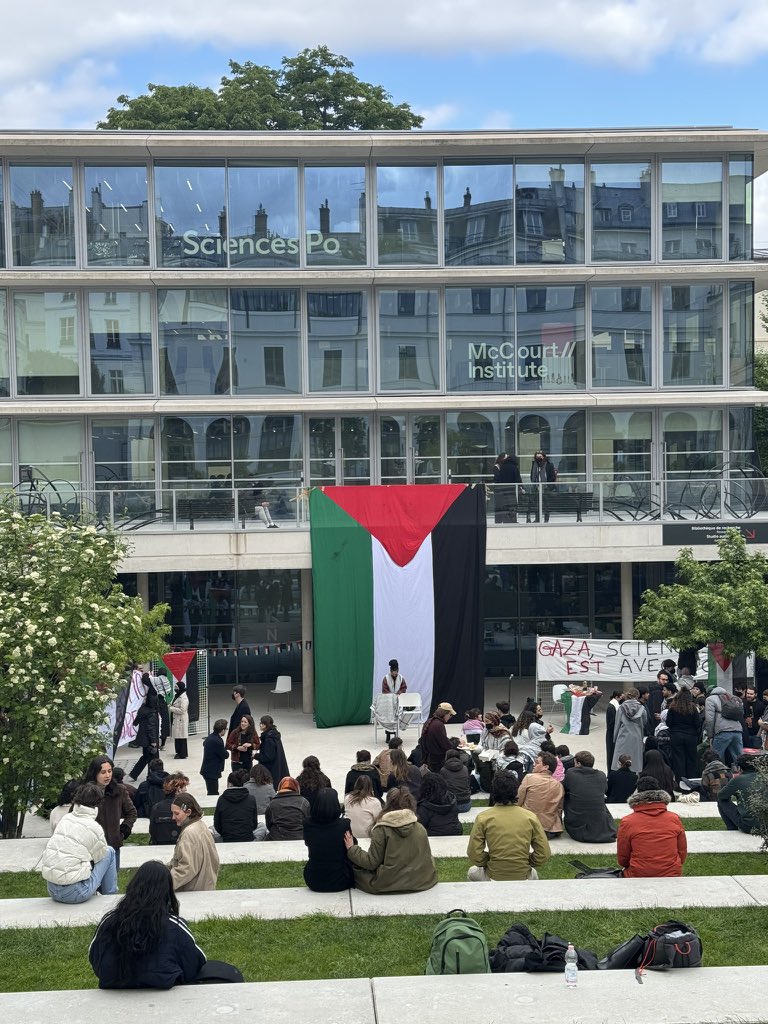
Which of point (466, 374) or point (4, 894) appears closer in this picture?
point (4, 894)

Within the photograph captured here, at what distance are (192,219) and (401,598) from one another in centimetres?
1079

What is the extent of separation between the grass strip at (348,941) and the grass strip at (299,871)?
1.53 metres

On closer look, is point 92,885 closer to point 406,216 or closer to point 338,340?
point 338,340

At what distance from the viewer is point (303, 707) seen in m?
27.2

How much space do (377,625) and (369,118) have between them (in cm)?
3036

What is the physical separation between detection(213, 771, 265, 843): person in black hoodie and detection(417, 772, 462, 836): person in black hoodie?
1.90 m

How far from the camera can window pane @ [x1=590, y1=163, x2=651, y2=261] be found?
29766mm

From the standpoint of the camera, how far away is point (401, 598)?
81.6 feet

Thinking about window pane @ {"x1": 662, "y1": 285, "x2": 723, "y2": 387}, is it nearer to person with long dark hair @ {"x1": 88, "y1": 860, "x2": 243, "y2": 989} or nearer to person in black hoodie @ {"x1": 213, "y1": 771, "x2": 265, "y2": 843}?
person in black hoodie @ {"x1": 213, "y1": 771, "x2": 265, "y2": 843}

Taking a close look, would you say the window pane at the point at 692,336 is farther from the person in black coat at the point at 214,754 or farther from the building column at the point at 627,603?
the person in black coat at the point at 214,754

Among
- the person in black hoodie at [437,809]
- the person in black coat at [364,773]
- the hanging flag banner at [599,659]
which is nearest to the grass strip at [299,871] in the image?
the person in black hoodie at [437,809]

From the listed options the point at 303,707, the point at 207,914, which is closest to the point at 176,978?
the point at 207,914

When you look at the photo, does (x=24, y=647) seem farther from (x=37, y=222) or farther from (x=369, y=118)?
(x=369, y=118)

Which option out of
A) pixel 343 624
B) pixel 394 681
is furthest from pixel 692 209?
pixel 394 681
